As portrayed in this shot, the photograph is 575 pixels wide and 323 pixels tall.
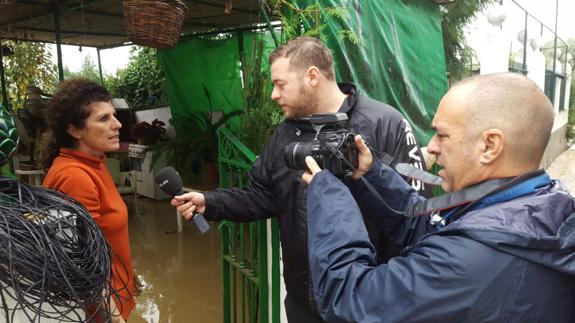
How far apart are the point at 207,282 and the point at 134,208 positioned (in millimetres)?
2661

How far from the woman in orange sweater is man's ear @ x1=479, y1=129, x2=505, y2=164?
4.74 feet

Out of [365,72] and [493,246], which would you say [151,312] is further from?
[493,246]

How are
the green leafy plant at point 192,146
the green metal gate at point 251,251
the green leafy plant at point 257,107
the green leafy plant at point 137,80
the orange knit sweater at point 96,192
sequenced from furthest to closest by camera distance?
the green leafy plant at point 137,80 < the green leafy plant at point 192,146 < the green leafy plant at point 257,107 < the green metal gate at point 251,251 < the orange knit sweater at point 96,192

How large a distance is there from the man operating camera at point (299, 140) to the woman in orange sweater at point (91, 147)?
11.1 inches

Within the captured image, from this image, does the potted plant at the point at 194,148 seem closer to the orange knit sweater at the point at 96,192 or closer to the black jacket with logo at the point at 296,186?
the black jacket with logo at the point at 296,186

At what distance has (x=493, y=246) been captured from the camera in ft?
2.94

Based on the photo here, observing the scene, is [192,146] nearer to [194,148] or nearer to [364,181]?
[194,148]

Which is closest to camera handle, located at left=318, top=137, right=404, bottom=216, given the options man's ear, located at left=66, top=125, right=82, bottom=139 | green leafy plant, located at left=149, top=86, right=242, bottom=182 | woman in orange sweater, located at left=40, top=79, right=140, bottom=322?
woman in orange sweater, located at left=40, top=79, right=140, bottom=322

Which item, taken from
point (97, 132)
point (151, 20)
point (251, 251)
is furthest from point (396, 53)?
point (97, 132)

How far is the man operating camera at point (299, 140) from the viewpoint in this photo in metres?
1.89

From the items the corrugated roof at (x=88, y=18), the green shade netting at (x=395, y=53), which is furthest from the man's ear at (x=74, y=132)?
the corrugated roof at (x=88, y=18)

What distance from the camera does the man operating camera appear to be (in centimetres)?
189

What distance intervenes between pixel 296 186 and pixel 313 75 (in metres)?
0.49

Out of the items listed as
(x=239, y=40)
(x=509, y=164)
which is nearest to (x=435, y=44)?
(x=239, y=40)
